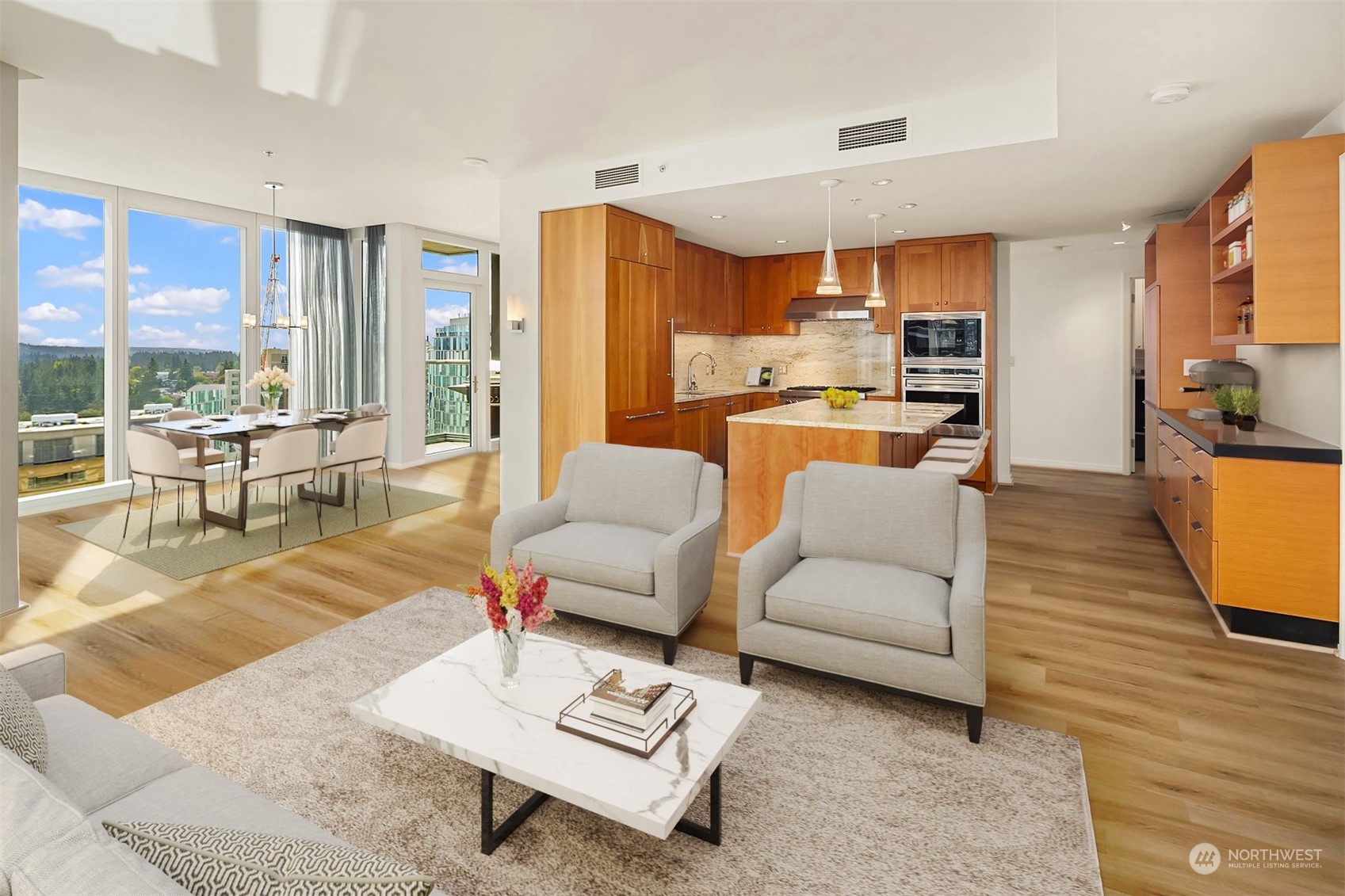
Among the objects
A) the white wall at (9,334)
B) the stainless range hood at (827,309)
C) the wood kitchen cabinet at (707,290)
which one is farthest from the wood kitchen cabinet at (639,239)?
the white wall at (9,334)

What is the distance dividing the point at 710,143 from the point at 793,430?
2.04 metres

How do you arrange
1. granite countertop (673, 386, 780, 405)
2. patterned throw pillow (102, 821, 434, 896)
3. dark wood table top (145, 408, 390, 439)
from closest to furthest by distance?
patterned throw pillow (102, 821, 434, 896)
dark wood table top (145, 408, 390, 439)
granite countertop (673, 386, 780, 405)

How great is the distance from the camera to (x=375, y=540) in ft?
16.5

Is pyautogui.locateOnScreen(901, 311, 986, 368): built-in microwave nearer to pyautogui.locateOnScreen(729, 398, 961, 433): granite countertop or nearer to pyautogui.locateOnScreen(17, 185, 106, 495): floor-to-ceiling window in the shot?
pyautogui.locateOnScreen(729, 398, 961, 433): granite countertop

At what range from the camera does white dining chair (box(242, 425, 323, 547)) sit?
4980 mm

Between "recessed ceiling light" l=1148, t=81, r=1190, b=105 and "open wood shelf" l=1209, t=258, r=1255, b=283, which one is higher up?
"recessed ceiling light" l=1148, t=81, r=1190, b=105

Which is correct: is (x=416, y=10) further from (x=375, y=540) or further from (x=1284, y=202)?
(x=1284, y=202)

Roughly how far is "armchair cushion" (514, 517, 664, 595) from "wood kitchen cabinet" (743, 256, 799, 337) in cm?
530

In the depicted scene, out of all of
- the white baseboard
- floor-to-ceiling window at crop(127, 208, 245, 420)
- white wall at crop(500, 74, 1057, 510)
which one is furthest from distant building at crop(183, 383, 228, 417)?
the white baseboard

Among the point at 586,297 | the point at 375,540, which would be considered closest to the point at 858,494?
the point at 586,297

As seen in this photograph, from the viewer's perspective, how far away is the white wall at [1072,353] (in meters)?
7.80

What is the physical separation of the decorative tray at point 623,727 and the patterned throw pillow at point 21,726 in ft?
3.44

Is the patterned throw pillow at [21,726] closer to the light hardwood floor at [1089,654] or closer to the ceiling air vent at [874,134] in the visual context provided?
the light hardwood floor at [1089,654]

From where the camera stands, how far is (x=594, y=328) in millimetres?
5395
